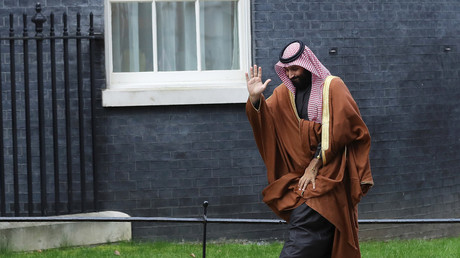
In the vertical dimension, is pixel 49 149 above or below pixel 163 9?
below

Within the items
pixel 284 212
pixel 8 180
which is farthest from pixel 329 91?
pixel 8 180

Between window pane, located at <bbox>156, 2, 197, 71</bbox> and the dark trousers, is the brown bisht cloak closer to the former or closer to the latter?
the dark trousers

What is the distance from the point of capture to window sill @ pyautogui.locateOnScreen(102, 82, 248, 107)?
948 centimetres

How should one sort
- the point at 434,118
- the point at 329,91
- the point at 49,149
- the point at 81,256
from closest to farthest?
the point at 329,91 < the point at 81,256 < the point at 49,149 < the point at 434,118

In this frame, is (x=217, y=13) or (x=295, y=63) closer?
(x=295, y=63)

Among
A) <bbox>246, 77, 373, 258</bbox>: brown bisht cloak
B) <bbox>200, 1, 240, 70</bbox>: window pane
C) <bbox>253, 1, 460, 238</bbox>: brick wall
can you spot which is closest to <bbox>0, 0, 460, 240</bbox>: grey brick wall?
<bbox>253, 1, 460, 238</bbox>: brick wall

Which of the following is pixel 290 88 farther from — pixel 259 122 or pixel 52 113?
pixel 52 113

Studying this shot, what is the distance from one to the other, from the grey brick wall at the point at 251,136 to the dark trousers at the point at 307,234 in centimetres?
357

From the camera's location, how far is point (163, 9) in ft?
32.1

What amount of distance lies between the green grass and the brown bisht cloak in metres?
2.77

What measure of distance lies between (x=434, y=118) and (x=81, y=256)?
4.00 metres

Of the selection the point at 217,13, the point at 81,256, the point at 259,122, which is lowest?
the point at 81,256

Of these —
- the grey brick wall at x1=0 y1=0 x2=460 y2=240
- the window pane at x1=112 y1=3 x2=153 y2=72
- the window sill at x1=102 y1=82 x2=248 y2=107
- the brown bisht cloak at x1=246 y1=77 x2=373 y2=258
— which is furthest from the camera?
the window pane at x1=112 y1=3 x2=153 y2=72

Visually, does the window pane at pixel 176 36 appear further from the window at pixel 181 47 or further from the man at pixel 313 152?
the man at pixel 313 152
